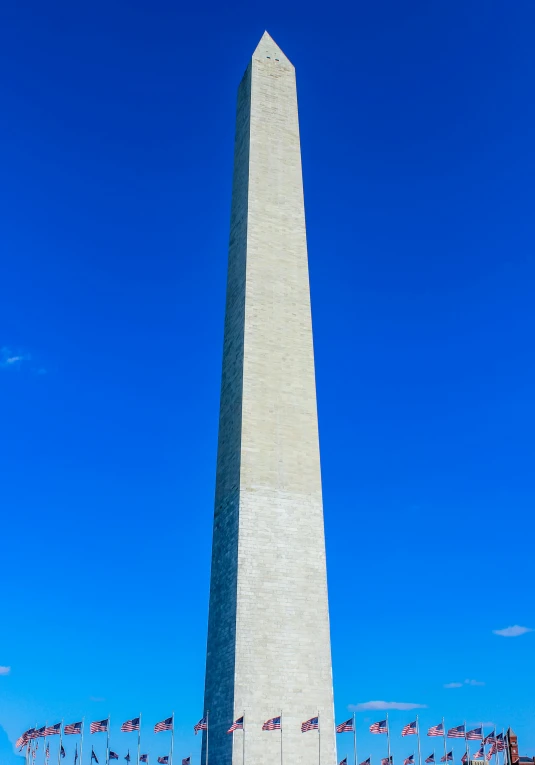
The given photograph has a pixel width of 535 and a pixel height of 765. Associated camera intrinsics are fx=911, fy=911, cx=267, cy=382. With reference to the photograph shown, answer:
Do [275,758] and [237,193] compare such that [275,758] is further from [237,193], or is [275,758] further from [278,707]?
[237,193]

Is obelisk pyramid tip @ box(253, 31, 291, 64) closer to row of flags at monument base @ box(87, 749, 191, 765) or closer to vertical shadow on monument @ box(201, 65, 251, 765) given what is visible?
vertical shadow on monument @ box(201, 65, 251, 765)

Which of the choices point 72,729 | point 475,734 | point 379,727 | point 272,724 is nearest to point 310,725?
point 272,724

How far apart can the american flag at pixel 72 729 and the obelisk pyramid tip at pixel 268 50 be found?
3316 cm

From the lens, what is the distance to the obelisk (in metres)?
33.8

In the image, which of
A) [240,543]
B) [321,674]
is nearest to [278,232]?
[240,543]

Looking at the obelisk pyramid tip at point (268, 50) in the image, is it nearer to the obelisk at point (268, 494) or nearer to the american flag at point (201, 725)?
the obelisk at point (268, 494)

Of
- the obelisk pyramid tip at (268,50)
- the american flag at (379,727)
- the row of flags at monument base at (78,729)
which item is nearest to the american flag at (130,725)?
the row of flags at monument base at (78,729)

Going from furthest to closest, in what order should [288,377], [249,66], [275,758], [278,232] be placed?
[249,66]
[278,232]
[288,377]
[275,758]

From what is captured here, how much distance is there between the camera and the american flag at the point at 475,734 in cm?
3744

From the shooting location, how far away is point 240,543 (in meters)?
35.4

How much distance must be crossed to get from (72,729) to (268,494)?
1273cm

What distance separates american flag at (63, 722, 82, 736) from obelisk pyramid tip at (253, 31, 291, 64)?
33.2 meters

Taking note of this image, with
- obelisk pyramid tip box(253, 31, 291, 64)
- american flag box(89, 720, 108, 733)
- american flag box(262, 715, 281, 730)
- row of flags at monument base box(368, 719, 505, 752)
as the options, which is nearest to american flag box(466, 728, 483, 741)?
row of flags at monument base box(368, 719, 505, 752)

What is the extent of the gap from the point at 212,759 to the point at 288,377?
15567 millimetres
